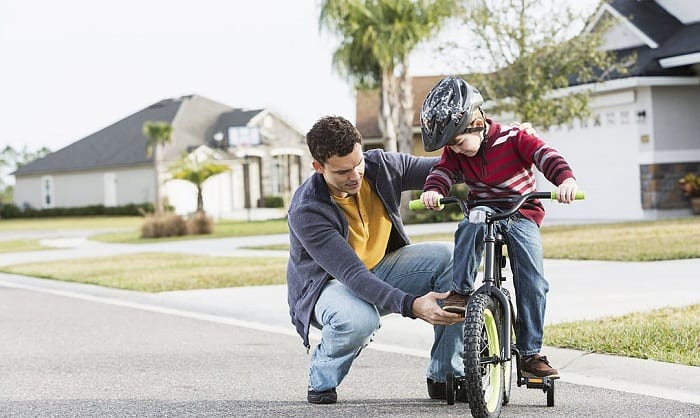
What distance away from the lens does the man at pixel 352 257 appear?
5668mm

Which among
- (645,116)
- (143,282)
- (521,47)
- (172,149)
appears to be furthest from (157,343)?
(172,149)

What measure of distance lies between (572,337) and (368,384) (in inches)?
68.3

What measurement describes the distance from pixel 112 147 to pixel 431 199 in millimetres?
58344

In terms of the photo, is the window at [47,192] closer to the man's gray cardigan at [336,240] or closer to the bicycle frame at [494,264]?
the man's gray cardigan at [336,240]

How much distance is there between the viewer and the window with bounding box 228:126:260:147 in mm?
58812

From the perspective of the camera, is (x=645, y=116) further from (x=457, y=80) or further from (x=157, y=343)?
(x=457, y=80)

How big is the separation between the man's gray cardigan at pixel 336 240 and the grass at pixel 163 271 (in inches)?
304

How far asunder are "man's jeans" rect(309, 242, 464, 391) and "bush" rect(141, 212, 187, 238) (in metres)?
26.3

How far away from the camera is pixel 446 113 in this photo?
17.4ft

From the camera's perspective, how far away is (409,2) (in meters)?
31.0

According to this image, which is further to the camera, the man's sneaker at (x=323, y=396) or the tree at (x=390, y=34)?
the tree at (x=390, y=34)

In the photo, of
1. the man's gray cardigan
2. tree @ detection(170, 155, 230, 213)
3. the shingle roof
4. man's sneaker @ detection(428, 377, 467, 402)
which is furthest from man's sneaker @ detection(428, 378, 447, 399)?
the shingle roof

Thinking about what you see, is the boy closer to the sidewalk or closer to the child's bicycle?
the child's bicycle

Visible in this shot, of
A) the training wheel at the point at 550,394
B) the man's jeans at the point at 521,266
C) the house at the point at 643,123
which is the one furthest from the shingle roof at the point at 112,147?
the man's jeans at the point at 521,266
